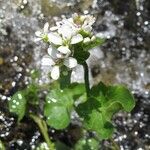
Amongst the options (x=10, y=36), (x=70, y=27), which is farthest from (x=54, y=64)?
(x=10, y=36)

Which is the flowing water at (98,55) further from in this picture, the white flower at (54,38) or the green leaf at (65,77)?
the white flower at (54,38)

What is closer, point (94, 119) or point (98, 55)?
point (94, 119)

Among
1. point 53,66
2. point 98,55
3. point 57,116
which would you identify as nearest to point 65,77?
point 53,66

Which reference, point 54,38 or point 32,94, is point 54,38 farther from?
point 32,94

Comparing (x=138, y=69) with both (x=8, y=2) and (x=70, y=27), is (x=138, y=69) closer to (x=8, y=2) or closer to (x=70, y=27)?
(x=8, y=2)

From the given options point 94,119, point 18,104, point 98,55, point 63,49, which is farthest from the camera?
point 98,55
